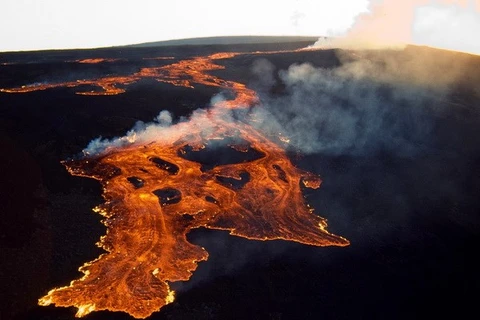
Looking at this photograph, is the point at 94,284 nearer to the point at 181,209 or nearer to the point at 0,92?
the point at 181,209

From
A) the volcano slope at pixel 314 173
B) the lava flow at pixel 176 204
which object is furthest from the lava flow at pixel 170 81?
the lava flow at pixel 176 204

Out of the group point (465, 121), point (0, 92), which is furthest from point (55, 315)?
point (465, 121)

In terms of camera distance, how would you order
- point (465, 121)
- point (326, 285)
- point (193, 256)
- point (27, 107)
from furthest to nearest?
point (465, 121) → point (27, 107) → point (193, 256) → point (326, 285)

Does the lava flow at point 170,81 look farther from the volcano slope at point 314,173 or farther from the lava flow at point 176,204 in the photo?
the lava flow at point 176,204

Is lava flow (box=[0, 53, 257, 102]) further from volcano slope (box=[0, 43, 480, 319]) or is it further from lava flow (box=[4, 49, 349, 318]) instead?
lava flow (box=[4, 49, 349, 318])

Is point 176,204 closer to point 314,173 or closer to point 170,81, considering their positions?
point 314,173

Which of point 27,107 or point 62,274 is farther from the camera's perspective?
point 27,107

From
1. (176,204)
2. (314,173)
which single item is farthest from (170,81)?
(176,204)
